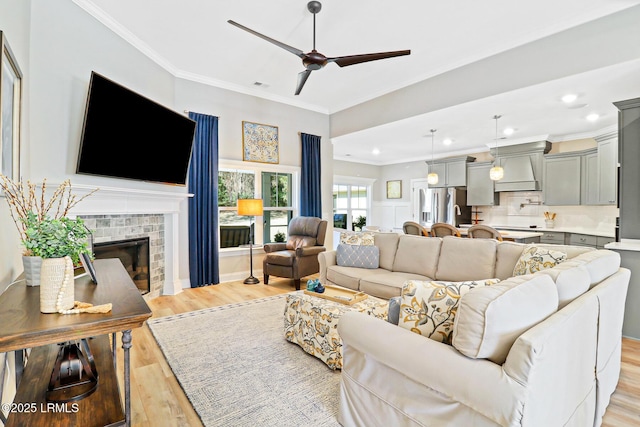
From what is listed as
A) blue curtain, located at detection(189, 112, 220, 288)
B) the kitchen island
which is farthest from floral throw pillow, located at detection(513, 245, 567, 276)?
blue curtain, located at detection(189, 112, 220, 288)

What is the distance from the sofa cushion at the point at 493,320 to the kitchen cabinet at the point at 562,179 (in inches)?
234

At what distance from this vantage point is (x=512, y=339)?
1.22m

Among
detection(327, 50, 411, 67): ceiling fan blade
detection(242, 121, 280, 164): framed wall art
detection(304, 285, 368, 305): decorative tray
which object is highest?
detection(327, 50, 411, 67): ceiling fan blade

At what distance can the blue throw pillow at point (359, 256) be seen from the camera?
395cm

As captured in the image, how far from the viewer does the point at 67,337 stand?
3.44 feet

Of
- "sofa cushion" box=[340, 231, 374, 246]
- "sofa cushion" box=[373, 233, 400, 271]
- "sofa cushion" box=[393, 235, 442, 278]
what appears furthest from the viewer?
"sofa cushion" box=[340, 231, 374, 246]

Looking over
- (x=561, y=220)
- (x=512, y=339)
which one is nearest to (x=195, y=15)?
(x=512, y=339)

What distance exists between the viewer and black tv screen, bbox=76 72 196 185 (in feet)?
9.62

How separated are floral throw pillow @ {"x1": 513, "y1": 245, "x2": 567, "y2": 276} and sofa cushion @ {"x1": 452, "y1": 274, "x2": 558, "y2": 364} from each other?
1.56 m

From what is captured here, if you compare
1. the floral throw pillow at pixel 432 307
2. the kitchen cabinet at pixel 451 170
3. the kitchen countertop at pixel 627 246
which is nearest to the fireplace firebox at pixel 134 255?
the floral throw pillow at pixel 432 307

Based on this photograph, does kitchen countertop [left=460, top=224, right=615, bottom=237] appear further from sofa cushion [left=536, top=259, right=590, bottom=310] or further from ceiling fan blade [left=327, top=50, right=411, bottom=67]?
ceiling fan blade [left=327, top=50, right=411, bottom=67]

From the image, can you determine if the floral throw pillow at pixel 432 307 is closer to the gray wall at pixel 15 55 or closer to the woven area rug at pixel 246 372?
the woven area rug at pixel 246 372

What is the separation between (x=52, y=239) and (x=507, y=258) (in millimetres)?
3389

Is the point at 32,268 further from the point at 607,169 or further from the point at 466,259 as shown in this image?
the point at 607,169
